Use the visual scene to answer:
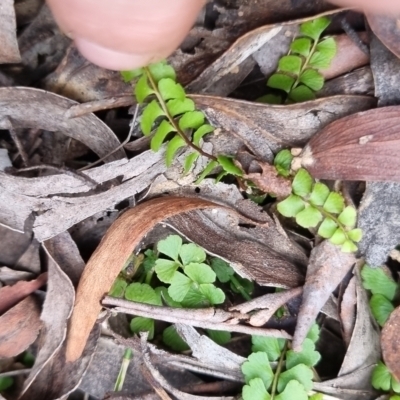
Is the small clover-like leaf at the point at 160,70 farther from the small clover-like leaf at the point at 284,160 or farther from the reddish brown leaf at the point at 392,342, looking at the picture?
the reddish brown leaf at the point at 392,342

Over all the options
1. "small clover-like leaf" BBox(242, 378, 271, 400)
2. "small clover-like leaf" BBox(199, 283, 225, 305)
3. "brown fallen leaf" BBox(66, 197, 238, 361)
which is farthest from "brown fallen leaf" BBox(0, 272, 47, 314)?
"small clover-like leaf" BBox(242, 378, 271, 400)

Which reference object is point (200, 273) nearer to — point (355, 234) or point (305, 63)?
point (355, 234)

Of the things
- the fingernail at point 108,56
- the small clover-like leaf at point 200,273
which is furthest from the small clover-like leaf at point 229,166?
the fingernail at point 108,56

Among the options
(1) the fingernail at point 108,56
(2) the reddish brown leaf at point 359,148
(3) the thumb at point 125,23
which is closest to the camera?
(3) the thumb at point 125,23

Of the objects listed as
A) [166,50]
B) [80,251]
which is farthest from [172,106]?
[80,251]

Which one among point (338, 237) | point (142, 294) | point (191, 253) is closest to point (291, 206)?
point (338, 237)

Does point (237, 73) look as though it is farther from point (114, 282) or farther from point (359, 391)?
point (359, 391)

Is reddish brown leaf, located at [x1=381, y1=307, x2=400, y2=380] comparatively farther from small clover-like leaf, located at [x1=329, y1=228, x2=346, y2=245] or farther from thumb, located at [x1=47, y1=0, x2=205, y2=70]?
thumb, located at [x1=47, y1=0, x2=205, y2=70]
